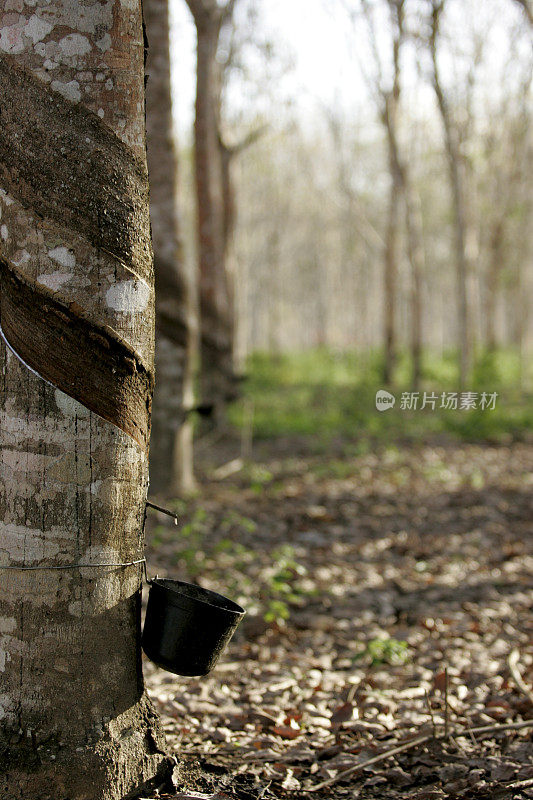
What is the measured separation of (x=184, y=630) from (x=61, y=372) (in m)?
0.86

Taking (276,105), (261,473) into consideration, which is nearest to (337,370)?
(276,105)

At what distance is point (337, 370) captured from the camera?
59.4 ft

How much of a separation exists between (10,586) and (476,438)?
9.02 m

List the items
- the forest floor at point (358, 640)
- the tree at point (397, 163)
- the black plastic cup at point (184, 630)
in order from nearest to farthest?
1. the black plastic cup at point (184, 630)
2. the forest floor at point (358, 640)
3. the tree at point (397, 163)

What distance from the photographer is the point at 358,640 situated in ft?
12.7

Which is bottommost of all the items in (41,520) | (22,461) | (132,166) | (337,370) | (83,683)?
(83,683)

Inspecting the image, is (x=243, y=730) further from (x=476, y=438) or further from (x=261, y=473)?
(x=476, y=438)

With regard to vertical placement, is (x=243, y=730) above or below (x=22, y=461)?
below

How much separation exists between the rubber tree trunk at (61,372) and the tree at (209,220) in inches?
287

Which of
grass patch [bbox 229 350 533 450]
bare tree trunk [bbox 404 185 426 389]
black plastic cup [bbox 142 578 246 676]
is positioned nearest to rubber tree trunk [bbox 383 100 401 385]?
grass patch [bbox 229 350 533 450]

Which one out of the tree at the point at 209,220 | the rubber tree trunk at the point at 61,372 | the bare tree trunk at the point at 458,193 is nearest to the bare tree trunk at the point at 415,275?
the bare tree trunk at the point at 458,193

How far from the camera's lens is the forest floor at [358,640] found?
2434 millimetres

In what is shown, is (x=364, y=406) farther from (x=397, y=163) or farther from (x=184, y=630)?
(x=184, y=630)

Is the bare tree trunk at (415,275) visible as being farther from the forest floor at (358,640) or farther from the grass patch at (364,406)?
the forest floor at (358,640)
